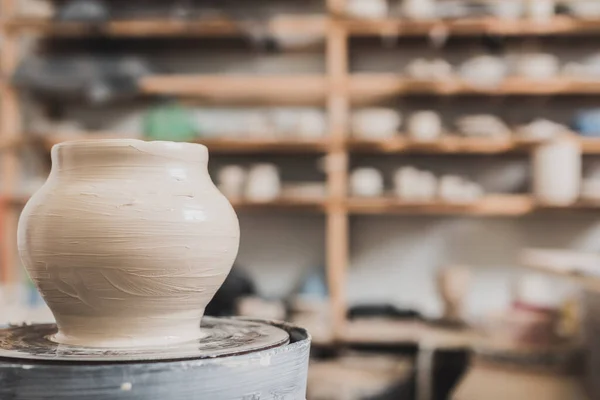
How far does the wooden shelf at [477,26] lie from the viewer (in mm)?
3900

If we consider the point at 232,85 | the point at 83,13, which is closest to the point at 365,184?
the point at 232,85

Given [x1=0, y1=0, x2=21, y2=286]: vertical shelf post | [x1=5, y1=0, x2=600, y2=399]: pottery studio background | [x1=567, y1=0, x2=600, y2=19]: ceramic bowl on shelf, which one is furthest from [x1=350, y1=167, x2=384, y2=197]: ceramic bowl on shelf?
[x1=0, y1=0, x2=21, y2=286]: vertical shelf post

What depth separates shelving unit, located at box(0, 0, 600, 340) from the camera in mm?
3879

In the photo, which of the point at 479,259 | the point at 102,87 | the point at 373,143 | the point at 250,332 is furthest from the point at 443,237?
the point at 250,332

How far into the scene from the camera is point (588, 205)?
3.77 m

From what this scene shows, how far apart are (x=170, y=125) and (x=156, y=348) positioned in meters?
3.26

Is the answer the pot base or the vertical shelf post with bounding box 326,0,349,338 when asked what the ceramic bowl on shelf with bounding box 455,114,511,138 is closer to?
the vertical shelf post with bounding box 326,0,349,338

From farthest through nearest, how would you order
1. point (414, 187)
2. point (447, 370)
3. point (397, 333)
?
point (414, 187) < point (397, 333) < point (447, 370)

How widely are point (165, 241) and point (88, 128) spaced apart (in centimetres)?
389

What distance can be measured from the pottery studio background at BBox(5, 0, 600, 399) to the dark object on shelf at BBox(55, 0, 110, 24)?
11mm

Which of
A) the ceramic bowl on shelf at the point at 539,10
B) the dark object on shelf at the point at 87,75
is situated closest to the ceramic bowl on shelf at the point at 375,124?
the ceramic bowl on shelf at the point at 539,10

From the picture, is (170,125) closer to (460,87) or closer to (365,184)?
(365,184)

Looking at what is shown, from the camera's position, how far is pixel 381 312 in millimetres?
4004

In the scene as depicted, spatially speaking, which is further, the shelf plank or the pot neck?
the shelf plank
